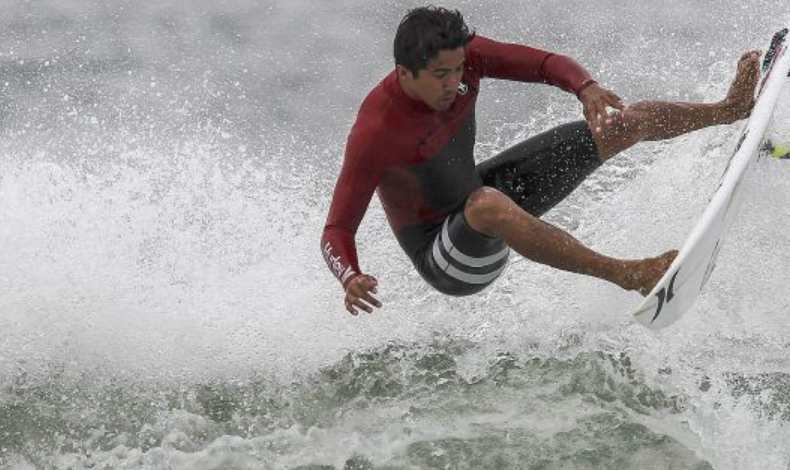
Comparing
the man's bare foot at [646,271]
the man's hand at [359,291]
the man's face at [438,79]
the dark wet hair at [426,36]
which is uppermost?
the dark wet hair at [426,36]

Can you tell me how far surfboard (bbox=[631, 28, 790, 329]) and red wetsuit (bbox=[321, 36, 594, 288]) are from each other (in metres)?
0.66

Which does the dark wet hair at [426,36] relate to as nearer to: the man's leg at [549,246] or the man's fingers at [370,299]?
the man's leg at [549,246]

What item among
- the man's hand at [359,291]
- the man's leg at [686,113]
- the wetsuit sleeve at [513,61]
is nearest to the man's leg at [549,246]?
the man's hand at [359,291]

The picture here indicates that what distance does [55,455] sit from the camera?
5797 millimetres

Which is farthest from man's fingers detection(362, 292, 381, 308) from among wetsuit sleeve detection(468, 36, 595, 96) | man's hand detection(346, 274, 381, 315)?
wetsuit sleeve detection(468, 36, 595, 96)

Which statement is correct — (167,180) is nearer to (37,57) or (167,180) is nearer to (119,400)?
(119,400)

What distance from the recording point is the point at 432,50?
4.77 m

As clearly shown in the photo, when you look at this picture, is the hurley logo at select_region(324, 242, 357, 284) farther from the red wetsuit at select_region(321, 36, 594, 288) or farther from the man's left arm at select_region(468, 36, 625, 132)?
Answer: the man's left arm at select_region(468, 36, 625, 132)

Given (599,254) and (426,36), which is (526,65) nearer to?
(426,36)

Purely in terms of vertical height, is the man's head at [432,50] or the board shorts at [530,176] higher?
the man's head at [432,50]

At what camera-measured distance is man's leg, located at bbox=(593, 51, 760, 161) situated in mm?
5398

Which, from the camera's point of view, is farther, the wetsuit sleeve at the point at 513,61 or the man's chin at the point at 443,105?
the wetsuit sleeve at the point at 513,61

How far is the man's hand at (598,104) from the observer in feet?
16.1

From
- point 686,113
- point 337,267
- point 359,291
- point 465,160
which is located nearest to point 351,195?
point 337,267
